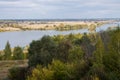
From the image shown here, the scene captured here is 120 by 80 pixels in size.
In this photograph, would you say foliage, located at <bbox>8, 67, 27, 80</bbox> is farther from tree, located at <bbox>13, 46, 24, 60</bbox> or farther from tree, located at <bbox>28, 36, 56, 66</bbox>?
tree, located at <bbox>13, 46, 24, 60</bbox>

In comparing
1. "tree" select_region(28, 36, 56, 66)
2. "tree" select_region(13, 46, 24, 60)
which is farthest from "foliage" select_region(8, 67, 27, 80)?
"tree" select_region(13, 46, 24, 60)

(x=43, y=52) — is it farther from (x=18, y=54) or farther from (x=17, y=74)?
(x=18, y=54)

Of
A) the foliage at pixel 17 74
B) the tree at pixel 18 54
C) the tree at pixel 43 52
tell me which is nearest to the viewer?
the tree at pixel 43 52

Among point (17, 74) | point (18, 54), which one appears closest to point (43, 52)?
point (17, 74)

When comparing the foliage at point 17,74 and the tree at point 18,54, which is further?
the tree at point 18,54

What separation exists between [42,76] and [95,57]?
676cm

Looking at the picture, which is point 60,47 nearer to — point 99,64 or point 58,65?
point 58,65

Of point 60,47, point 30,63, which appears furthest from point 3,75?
point 60,47

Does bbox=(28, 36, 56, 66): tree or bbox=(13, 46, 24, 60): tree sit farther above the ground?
bbox=(28, 36, 56, 66): tree

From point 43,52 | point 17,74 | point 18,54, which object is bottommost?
point 18,54

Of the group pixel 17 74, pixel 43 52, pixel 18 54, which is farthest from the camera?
pixel 18 54

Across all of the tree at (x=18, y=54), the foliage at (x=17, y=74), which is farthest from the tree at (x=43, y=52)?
the tree at (x=18, y=54)

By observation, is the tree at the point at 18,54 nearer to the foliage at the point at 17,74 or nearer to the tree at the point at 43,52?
the tree at the point at 43,52

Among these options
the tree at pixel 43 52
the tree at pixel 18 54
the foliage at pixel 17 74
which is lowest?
the tree at pixel 18 54
